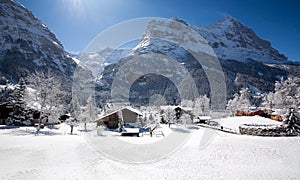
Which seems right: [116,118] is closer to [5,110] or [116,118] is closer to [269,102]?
[5,110]

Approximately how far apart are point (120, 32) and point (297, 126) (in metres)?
32.9

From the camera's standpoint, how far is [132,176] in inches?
506

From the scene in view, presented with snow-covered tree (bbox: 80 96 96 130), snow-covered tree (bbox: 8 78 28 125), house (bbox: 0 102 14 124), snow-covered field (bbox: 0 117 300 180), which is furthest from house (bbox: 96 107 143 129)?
snow-covered field (bbox: 0 117 300 180)

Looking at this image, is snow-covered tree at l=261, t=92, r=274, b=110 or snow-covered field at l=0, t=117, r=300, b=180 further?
snow-covered tree at l=261, t=92, r=274, b=110

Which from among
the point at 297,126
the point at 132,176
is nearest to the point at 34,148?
the point at 132,176

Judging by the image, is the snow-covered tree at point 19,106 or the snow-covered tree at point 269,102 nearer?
→ the snow-covered tree at point 19,106

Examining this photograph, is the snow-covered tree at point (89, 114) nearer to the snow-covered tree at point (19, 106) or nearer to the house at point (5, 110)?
the snow-covered tree at point (19, 106)

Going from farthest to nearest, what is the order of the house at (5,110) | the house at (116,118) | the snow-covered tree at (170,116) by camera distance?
the snow-covered tree at (170,116) < the house at (116,118) < the house at (5,110)

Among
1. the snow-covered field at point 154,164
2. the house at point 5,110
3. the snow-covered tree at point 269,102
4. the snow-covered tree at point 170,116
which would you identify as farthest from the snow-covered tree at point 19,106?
the snow-covered tree at point 269,102

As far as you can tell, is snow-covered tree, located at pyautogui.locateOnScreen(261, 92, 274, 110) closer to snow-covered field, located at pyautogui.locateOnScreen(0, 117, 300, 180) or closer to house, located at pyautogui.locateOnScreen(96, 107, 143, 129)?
house, located at pyautogui.locateOnScreen(96, 107, 143, 129)

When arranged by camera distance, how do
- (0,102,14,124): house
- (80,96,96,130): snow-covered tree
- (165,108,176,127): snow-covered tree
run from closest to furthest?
(0,102,14,124): house, (165,108,176,127): snow-covered tree, (80,96,96,130): snow-covered tree

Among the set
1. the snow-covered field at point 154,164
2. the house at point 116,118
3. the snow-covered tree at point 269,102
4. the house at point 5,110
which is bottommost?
the snow-covered field at point 154,164

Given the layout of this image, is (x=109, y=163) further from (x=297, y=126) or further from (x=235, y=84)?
(x=235, y=84)

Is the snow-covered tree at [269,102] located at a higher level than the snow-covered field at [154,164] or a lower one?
higher
